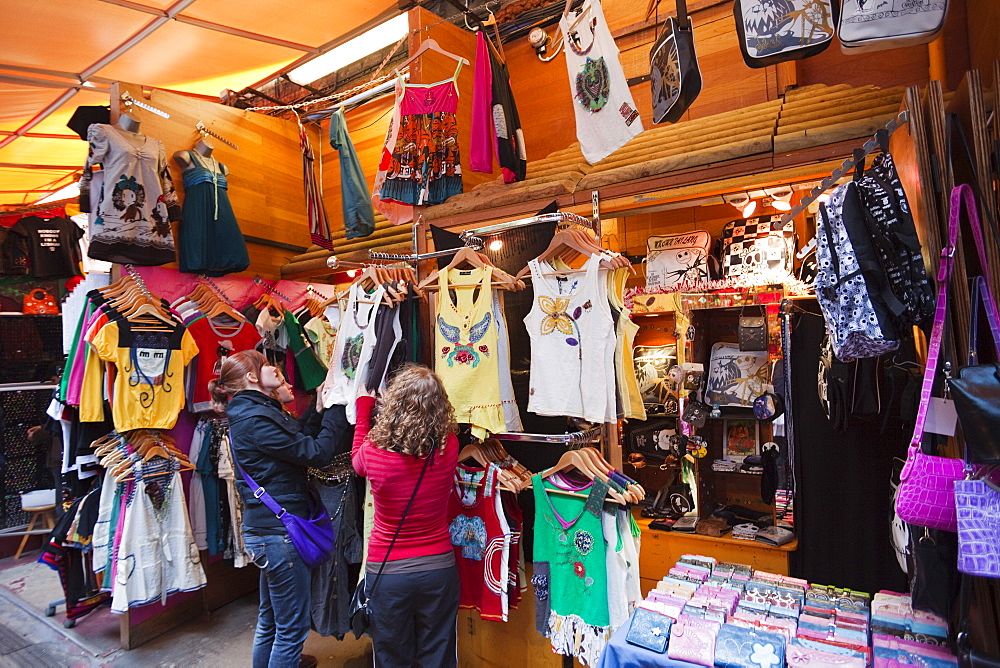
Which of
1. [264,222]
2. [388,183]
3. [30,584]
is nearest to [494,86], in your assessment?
[388,183]

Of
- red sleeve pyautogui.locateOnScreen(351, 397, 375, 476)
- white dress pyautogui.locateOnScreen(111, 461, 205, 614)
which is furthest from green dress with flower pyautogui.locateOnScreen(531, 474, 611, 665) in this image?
white dress pyautogui.locateOnScreen(111, 461, 205, 614)

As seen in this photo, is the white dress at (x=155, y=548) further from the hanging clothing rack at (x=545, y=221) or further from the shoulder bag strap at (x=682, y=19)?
the shoulder bag strap at (x=682, y=19)

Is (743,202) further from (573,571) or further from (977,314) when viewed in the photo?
(573,571)

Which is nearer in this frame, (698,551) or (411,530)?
(411,530)

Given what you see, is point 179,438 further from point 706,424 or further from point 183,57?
point 706,424

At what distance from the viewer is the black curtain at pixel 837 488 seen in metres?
3.62

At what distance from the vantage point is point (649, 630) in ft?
6.43

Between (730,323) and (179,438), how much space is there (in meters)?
4.33

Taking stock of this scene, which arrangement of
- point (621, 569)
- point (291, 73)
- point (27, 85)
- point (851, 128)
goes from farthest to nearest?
point (291, 73)
point (27, 85)
point (851, 128)
point (621, 569)

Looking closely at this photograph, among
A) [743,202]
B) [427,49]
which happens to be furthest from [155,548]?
[743,202]

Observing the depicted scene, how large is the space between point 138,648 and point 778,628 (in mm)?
4342

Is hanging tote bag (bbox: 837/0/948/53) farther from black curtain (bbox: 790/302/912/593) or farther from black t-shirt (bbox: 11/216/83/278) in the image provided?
black t-shirt (bbox: 11/216/83/278)

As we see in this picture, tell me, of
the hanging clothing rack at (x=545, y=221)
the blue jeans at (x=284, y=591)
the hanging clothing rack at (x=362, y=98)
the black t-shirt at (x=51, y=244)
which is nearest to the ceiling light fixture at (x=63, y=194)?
the black t-shirt at (x=51, y=244)

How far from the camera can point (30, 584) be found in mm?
5375
